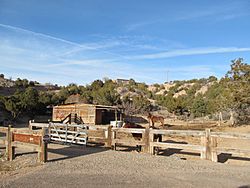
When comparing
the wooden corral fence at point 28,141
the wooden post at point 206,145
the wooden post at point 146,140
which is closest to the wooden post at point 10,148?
the wooden corral fence at point 28,141

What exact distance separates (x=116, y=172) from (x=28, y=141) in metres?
3.82

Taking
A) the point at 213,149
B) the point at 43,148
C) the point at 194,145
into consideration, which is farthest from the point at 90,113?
the point at 43,148

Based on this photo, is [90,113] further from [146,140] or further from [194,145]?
[194,145]

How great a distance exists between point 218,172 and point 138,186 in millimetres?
3100

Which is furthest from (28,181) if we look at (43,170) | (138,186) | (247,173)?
(247,173)

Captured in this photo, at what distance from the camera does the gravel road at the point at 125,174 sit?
7375mm

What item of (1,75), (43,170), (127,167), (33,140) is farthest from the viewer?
(1,75)

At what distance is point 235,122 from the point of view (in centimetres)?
3634

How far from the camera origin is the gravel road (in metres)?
7.38

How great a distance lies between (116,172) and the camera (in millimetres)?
8570

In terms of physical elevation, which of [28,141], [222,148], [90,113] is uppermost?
[90,113]

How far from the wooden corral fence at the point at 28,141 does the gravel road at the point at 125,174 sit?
47 centimetres

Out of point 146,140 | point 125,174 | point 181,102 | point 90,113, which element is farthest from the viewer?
point 181,102

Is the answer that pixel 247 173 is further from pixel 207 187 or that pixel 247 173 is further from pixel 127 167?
pixel 127 167
